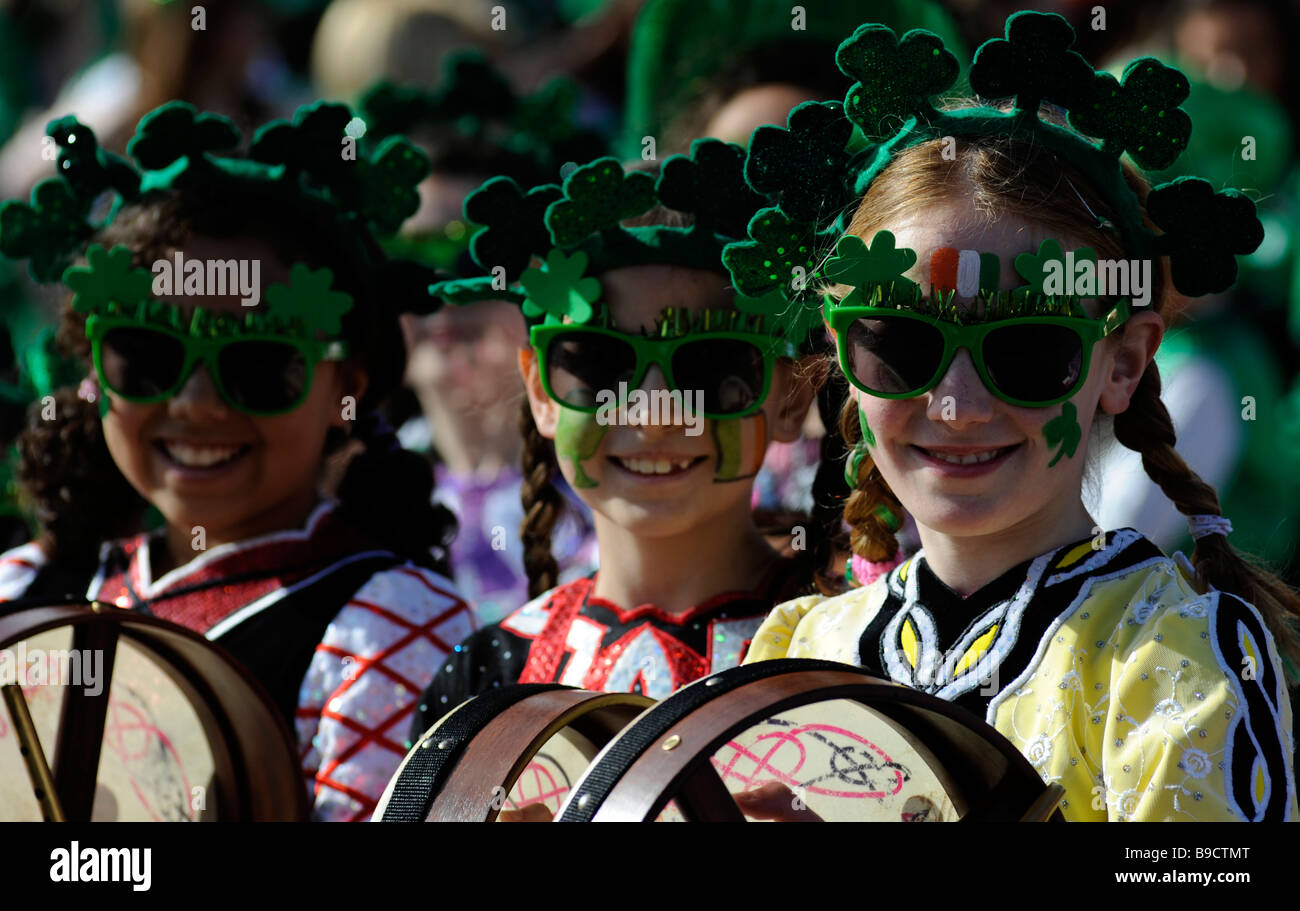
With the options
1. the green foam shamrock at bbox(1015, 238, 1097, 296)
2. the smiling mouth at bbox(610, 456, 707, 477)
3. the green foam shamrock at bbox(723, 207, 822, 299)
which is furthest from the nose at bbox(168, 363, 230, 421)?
the green foam shamrock at bbox(1015, 238, 1097, 296)

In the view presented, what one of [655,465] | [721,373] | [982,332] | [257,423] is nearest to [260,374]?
[257,423]

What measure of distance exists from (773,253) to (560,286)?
42 cm

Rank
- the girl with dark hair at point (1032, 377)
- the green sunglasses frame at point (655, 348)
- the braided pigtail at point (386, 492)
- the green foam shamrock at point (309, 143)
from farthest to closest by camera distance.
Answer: the braided pigtail at point (386, 492)
the green foam shamrock at point (309, 143)
the green sunglasses frame at point (655, 348)
the girl with dark hair at point (1032, 377)

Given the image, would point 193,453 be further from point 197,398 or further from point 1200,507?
point 1200,507

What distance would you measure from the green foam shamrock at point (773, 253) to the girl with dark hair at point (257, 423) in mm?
932

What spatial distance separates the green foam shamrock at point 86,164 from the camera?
10.4ft

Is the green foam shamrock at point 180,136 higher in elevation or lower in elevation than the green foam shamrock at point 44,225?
higher

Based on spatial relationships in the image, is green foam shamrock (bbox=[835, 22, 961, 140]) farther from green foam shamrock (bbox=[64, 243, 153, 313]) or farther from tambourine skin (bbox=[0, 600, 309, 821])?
green foam shamrock (bbox=[64, 243, 153, 313])

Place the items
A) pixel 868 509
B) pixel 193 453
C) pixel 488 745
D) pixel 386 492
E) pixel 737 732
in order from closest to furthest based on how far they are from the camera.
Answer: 1. pixel 737 732
2. pixel 488 745
3. pixel 868 509
4. pixel 193 453
5. pixel 386 492

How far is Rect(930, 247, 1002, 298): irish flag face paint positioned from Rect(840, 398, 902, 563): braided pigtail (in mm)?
378

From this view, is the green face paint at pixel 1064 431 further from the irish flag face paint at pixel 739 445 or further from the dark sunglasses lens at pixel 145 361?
the dark sunglasses lens at pixel 145 361

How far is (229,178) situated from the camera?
3232mm

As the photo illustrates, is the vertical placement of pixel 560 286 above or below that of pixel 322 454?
above

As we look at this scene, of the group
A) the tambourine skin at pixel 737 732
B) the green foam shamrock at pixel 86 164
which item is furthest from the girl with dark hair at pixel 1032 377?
the green foam shamrock at pixel 86 164
